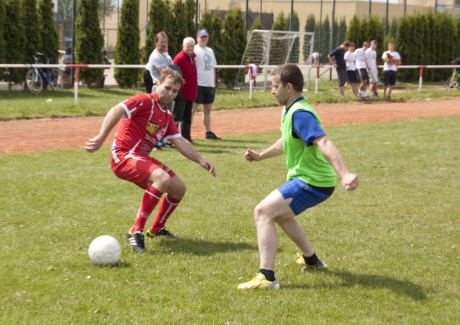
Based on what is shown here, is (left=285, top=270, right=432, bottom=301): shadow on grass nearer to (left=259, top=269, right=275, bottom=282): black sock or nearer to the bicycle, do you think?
(left=259, top=269, right=275, bottom=282): black sock

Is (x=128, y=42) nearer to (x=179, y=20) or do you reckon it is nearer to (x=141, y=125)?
(x=179, y=20)

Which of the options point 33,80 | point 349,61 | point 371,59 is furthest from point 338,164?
point 371,59

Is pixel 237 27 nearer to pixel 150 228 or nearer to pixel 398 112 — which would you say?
pixel 398 112

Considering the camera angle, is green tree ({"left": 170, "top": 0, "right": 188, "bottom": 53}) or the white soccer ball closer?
the white soccer ball

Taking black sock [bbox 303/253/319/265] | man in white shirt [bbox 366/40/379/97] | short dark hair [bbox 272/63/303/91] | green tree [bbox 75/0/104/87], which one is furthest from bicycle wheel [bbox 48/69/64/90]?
short dark hair [bbox 272/63/303/91]

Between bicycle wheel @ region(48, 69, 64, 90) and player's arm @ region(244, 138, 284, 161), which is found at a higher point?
bicycle wheel @ region(48, 69, 64, 90)

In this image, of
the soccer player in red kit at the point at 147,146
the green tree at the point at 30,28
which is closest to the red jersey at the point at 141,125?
the soccer player in red kit at the point at 147,146

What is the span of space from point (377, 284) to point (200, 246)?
1.78 m

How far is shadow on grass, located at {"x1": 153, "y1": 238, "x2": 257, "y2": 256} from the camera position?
627 cm

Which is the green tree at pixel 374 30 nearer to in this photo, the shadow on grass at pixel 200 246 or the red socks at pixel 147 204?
the shadow on grass at pixel 200 246

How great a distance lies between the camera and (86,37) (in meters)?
24.1

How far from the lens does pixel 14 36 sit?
22.2 meters

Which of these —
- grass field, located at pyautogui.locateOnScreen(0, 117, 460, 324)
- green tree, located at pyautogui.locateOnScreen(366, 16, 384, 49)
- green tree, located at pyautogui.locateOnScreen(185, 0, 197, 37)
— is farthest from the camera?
green tree, located at pyautogui.locateOnScreen(366, 16, 384, 49)

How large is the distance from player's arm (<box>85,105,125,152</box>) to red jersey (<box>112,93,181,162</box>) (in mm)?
116
